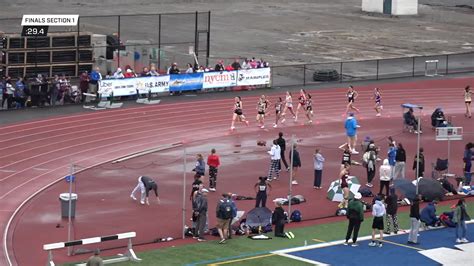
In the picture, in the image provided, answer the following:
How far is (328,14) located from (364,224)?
58849 millimetres

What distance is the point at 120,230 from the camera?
30.8 meters

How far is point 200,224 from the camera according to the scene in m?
30.3

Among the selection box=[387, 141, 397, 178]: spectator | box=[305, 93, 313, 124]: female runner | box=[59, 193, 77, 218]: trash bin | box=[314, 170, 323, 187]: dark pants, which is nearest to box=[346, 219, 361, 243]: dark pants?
box=[314, 170, 323, 187]: dark pants

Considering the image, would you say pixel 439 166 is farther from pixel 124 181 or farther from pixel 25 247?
pixel 25 247

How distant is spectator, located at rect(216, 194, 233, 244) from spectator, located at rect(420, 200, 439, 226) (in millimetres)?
5926

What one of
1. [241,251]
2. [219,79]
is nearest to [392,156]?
[241,251]

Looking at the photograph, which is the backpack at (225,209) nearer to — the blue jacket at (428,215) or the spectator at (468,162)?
the blue jacket at (428,215)

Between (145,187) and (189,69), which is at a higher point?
(189,69)

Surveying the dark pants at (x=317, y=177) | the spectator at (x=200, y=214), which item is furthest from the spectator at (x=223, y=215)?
the dark pants at (x=317, y=177)

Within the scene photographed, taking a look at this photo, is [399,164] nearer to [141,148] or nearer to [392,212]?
[392,212]

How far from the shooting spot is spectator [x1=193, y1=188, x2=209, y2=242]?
30.0m

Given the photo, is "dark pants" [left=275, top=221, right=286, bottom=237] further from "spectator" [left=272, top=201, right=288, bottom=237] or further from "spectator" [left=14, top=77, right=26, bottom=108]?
"spectator" [left=14, top=77, right=26, bottom=108]

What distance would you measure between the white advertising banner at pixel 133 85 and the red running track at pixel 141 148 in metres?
1.68

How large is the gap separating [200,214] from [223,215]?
66 cm
